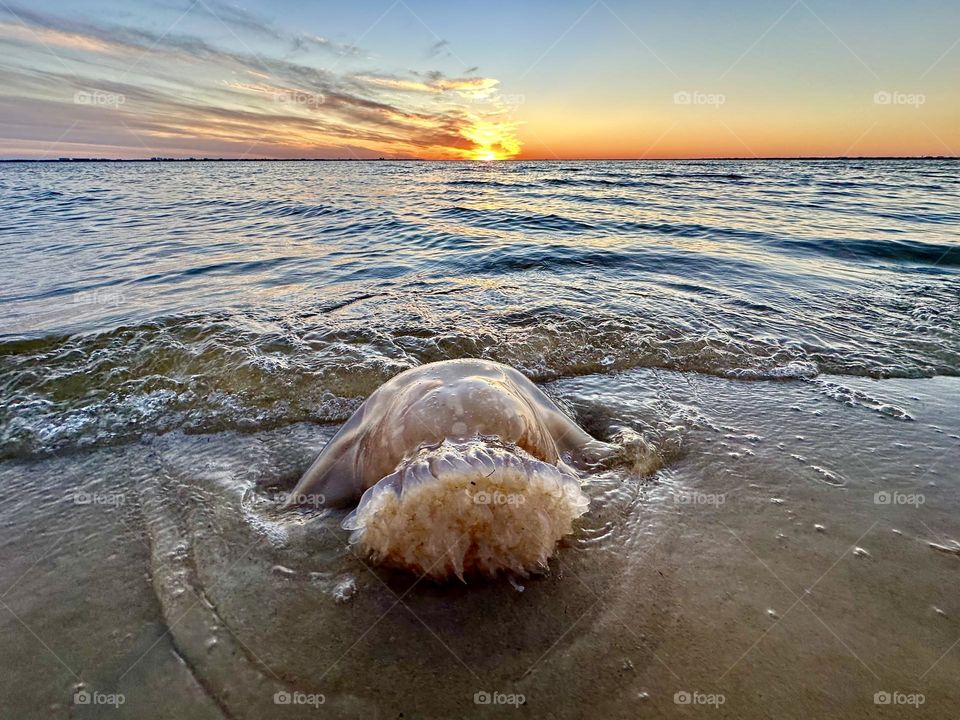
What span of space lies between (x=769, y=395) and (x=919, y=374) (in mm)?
1472

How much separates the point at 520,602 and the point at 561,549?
1.06ft

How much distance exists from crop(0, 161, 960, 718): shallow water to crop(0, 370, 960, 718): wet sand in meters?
0.01

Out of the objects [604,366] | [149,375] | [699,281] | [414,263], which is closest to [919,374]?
[604,366]

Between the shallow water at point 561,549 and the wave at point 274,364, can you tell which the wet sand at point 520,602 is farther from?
the wave at point 274,364

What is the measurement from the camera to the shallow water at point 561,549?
5.35 feet

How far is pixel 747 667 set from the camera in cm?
165

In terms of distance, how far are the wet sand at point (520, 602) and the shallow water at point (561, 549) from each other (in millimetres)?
10

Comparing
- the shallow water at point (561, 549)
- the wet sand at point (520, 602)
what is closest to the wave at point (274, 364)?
the shallow water at point (561, 549)

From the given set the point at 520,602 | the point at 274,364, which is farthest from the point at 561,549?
the point at 274,364

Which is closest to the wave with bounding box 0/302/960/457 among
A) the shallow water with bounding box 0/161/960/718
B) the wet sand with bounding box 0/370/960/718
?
the shallow water with bounding box 0/161/960/718

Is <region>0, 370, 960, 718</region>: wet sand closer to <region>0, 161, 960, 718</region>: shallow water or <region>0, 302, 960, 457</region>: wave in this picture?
<region>0, 161, 960, 718</region>: shallow water

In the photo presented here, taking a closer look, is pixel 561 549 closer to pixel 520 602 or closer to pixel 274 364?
pixel 520 602

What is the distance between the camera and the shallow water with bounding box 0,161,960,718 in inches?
64.2

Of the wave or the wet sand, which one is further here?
the wave
